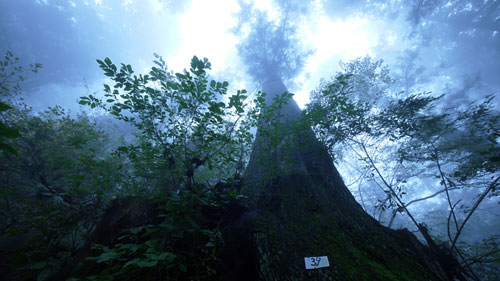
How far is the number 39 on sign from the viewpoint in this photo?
68.9 inches

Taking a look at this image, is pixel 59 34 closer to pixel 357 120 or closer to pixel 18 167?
pixel 18 167

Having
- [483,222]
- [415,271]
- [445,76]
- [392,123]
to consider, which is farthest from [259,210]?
[445,76]

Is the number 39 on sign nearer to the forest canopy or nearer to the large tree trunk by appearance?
the large tree trunk

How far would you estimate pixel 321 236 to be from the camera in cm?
208

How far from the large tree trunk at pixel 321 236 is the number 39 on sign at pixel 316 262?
0.04 metres

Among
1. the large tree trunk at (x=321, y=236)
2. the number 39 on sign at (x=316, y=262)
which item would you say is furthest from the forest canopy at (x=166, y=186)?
the number 39 on sign at (x=316, y=262)

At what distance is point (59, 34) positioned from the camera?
29109 millimetres

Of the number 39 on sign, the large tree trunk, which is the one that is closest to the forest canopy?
the large tree trunk

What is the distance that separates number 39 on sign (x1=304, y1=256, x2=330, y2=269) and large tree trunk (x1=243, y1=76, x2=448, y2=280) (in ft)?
0.13

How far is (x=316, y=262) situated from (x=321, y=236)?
376 mm

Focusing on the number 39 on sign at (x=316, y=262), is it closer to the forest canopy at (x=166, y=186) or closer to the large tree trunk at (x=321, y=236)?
the large tree trunk at (x=321, y=236)

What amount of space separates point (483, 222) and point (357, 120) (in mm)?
43316

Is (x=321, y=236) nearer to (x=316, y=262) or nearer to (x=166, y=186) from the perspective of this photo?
(x=316, y=262)

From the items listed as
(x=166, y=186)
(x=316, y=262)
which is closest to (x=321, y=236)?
(x=316, y=262)
